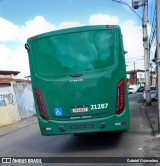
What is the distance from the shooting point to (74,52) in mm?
9109

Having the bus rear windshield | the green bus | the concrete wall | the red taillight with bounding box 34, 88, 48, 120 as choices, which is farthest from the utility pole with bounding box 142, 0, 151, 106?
the red taillight with bounding box 34, 88, 48, 120

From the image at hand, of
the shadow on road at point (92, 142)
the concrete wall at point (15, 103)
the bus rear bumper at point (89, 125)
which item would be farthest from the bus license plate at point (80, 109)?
the concrete wall at point (15, 103)

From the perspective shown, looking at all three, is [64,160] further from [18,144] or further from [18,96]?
[18,96]

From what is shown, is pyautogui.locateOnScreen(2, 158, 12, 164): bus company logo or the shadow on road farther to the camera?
the shadow on road

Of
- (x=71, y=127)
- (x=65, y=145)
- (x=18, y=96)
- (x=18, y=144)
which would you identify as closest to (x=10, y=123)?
(x=18, y=96)

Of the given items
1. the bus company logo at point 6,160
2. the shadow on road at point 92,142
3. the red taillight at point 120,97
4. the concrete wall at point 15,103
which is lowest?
the concrete wall at point 15,103

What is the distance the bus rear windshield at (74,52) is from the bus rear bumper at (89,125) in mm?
1346

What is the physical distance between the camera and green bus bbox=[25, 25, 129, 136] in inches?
353

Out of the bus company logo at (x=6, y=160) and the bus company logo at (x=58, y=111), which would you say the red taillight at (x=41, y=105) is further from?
the bus company logo at (x=6, y=160)

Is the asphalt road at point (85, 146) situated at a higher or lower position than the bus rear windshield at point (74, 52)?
lower

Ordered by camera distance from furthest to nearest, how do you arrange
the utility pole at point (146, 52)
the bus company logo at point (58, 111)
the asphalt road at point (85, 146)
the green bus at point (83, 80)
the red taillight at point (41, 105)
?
the utility pole at point (146, 52) → the red taillight at point (41, 105) → the bus company logo at point (58, 111) → the asphalt road at point (85, 146) → the green bus at point (83, 80)

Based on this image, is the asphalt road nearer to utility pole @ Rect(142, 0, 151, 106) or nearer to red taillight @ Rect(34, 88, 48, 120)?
red taillight @ Rect(34, 88, 48, 120)

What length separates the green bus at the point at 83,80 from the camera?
29.4ft

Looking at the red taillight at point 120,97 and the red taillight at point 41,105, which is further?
the red taillight at point 41,105
